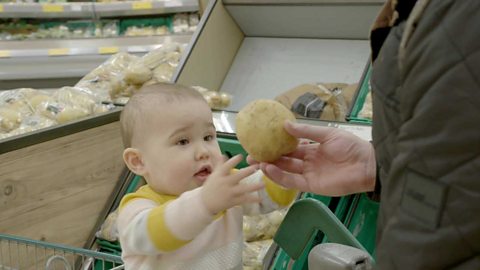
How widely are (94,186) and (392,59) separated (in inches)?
70.5

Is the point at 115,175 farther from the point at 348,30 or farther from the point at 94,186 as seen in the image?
the point at 348,30

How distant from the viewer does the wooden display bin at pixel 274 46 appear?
2.63 m

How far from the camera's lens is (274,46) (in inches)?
115

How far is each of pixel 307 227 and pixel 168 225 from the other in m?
0.28

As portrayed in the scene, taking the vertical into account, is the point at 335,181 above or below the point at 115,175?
below

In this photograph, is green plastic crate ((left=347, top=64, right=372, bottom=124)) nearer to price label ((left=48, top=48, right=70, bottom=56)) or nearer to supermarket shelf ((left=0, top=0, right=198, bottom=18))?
supermarket shelf ((left=0, top=0, right=198, bottom=18))

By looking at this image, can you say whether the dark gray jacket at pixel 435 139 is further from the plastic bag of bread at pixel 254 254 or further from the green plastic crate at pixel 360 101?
the green plastic crate at pixel 360 101

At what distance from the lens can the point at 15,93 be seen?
9.03 feet

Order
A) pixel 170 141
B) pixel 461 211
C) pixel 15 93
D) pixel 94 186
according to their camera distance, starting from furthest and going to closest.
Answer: pixel 15 93 → pixel 94 186 → pixel 170 141 → pixel 461 211

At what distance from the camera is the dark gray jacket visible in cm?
59

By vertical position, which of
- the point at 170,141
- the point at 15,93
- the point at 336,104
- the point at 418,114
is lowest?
the point at 336,104

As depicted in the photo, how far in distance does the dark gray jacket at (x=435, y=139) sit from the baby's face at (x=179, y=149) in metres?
0.61

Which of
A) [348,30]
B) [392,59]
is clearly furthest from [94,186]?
[392,59]

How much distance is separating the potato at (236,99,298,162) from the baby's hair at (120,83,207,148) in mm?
182
